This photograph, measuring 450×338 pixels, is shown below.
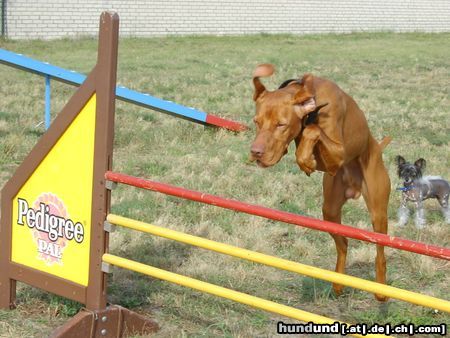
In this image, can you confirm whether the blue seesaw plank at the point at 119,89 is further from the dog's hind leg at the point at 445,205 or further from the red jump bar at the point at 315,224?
the red jump bar at the point at 315,224

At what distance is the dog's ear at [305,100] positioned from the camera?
3.57m

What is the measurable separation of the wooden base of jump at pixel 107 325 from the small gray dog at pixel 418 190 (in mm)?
2877

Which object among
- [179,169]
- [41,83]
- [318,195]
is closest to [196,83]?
[41,83]

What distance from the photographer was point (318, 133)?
144 inches

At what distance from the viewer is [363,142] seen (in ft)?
14.1

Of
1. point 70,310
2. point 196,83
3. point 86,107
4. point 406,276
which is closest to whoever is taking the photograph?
point 86,107

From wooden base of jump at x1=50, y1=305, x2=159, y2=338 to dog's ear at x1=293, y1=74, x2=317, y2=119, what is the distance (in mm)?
1507

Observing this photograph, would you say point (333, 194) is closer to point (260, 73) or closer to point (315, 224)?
point (260, 73)

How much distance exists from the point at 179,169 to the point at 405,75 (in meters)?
9.01

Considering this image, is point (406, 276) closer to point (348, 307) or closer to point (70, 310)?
point (348, 307)

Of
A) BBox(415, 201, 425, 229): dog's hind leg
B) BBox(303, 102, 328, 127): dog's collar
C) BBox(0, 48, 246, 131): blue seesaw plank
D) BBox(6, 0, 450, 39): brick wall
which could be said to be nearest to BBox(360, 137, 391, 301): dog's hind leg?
BBox(303, 102, 328, 127): dog's collar

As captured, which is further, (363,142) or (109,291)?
(109,291)

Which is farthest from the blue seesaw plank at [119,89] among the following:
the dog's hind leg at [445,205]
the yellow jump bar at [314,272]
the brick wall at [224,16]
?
the brick wall at [224,16]

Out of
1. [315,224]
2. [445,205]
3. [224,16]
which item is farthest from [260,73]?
[224,16]
